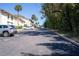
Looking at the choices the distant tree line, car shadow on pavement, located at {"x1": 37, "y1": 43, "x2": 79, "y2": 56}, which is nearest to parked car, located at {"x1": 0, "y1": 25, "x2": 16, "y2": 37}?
the distant tree line

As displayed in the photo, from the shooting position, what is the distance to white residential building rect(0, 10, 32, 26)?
9555 millimetres

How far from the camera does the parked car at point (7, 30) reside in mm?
10039

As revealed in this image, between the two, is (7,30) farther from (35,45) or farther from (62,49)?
(62,49)

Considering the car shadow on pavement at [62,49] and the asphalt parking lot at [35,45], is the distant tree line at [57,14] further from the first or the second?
the car shadow on pavement at [62,49]

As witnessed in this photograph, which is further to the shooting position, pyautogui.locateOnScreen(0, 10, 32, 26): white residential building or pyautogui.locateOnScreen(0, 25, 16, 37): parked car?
pyautogui.locateOnScreen(0, 25, 16, 37): parked car

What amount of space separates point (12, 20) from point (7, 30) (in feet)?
3.68

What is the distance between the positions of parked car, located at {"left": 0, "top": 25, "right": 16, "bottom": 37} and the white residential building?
213 millimetres

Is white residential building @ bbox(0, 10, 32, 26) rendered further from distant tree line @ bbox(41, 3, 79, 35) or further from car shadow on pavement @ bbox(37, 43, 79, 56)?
car shadow on pavement @ bbox(37, 43, 79, 56)

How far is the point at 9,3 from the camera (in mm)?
8672

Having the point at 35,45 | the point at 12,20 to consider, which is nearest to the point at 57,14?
the point at 12,20

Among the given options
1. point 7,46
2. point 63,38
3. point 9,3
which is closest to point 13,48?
point 7,46

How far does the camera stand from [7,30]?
424 inches

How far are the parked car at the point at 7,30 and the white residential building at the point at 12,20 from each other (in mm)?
213

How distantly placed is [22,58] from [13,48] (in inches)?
34.5
